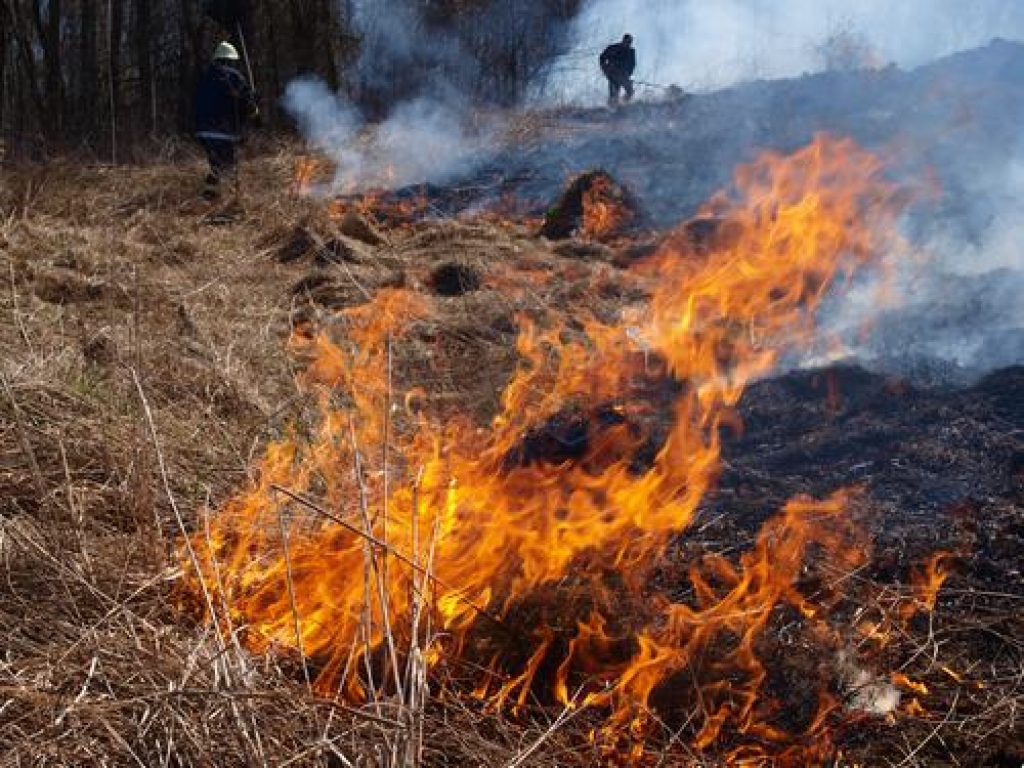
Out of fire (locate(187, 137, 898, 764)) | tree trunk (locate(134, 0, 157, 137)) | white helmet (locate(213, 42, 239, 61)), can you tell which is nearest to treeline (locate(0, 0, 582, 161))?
tree trunk (locate(134, 0, 157, 137))

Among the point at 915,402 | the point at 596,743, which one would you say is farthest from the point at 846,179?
the point at 596,743

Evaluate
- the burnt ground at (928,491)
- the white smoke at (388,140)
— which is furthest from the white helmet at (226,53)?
the burnt ground at (928,491)

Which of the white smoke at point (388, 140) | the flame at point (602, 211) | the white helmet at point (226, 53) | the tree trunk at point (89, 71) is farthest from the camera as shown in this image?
the tree trunk at point (89, 71)

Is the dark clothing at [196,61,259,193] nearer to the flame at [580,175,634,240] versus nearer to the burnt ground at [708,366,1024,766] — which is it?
the flame at [580,175,634,240]

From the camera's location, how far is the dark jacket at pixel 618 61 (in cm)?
1608

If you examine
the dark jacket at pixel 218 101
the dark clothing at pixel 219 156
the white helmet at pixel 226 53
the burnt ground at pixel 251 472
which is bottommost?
the burnt ground at pixel 251 472

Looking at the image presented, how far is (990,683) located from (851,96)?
9902mm

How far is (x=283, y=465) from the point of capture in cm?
388

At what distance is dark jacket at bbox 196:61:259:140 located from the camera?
10.4 metres

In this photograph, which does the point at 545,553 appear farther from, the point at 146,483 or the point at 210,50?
the point at 210,50

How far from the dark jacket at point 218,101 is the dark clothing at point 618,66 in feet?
25.4

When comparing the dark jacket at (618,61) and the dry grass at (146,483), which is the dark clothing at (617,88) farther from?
the dry grass at (146,483)

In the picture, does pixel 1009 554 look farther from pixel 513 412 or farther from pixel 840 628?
pixel 513 412

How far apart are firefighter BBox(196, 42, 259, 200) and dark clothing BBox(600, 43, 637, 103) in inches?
298
